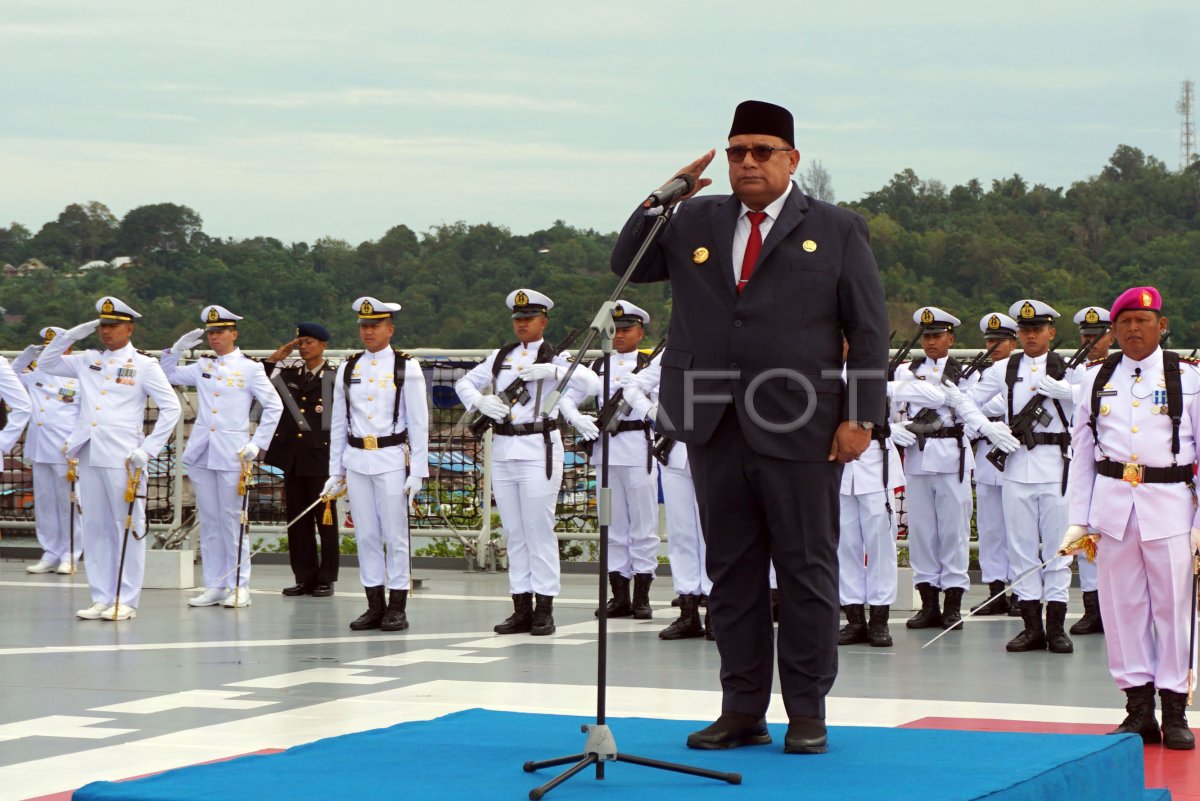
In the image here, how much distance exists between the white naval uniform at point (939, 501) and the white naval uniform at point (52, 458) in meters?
7.93

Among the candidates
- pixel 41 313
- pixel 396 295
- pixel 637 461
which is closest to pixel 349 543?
pixel 637 461

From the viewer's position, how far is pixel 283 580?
15516 millimetres

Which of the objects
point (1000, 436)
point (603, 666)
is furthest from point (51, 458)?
point (603, 666)

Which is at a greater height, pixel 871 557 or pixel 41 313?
pixel 41 313

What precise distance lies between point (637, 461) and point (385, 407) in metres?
1.91

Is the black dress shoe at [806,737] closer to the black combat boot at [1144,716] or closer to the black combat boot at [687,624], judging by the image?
the black combat boot at [1144,716]

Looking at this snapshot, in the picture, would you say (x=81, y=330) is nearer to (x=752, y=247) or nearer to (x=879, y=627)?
(x=879, y=627)

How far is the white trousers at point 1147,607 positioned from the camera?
7.08m

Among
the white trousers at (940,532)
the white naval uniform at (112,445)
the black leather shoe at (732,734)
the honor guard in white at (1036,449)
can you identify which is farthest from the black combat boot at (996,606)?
the black leather shoe at (732,734)

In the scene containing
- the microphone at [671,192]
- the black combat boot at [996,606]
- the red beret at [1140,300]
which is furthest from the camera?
the black combat boot at [996,606]

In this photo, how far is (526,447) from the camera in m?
11.2

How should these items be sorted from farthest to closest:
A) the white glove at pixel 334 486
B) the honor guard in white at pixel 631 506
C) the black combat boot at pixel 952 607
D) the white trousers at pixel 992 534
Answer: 1. the honor guard in white at pixel 631 506
2. the white trousers at pixel 992 534
3. the white glove at pixel 334 486
4. the black combat boot at pixel 952 607

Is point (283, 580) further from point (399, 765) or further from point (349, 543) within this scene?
point (399, 765)

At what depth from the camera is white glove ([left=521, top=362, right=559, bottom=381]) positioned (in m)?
11.0
